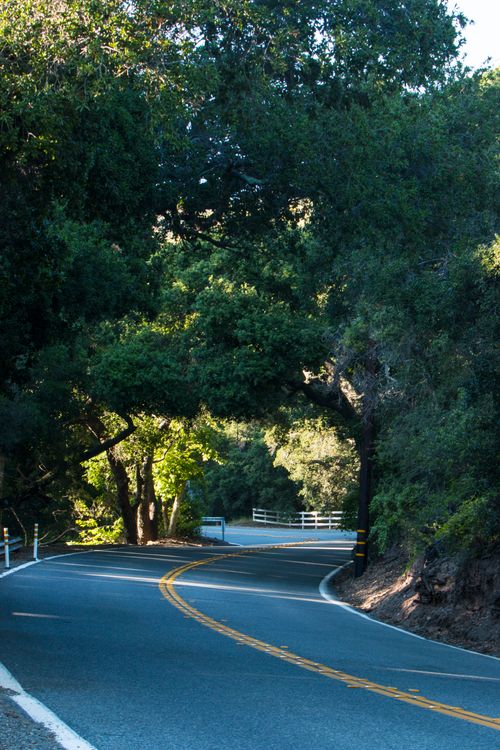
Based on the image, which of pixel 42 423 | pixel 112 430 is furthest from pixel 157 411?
pixel 112 430

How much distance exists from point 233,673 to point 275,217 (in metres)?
11.6

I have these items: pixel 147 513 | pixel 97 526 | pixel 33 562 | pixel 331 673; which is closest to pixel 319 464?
pixel 97 526

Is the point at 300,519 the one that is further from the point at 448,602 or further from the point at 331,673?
the point at 331,673

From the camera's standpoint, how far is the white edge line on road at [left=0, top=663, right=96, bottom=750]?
6.98 m

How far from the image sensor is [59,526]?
55.7 metres

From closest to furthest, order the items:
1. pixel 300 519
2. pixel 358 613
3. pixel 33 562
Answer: pixel 358 613 < pixel 33 562 < pixel 300 519

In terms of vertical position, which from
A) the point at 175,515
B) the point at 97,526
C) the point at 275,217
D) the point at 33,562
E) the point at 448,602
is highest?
the point at 275,217

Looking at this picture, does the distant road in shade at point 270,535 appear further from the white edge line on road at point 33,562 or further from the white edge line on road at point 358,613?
the white edge line on road at point 358,613

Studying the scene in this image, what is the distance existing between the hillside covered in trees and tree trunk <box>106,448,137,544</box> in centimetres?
1179

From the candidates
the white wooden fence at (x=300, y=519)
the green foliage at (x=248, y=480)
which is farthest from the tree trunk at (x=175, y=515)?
the white wooden fence at (x=300, y=519)

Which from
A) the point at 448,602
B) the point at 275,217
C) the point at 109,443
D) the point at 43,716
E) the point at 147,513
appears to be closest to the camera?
the point at 43,716

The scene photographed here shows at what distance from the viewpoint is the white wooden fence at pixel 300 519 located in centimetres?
7094

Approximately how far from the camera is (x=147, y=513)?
48469 mm

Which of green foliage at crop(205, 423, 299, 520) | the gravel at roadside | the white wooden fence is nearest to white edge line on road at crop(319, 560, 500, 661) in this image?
the gravel at roadside
